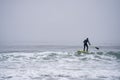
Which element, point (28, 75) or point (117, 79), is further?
point (28, 75)

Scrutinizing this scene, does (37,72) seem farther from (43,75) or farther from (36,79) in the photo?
(36,79)

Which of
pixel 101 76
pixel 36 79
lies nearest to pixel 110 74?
pixel 101 76

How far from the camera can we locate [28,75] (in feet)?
47.7

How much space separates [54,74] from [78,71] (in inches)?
77.5

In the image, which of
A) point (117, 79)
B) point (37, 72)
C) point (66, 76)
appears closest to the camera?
point (117, 79)

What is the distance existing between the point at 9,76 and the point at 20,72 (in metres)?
1.36

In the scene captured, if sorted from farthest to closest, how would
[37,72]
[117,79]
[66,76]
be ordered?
1. [37,72]
2. [66,76]
3. [117,79]

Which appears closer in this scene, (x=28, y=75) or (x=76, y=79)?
(x=76, y=79)

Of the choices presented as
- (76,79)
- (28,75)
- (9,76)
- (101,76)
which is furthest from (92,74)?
(9,76)

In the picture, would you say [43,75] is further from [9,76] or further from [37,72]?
[9,76]

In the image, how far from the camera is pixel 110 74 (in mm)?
14734

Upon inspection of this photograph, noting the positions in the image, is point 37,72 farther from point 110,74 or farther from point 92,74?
point 110,74

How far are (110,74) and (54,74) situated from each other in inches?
146

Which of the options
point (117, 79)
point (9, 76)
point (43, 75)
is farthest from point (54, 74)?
point (117, 79)
